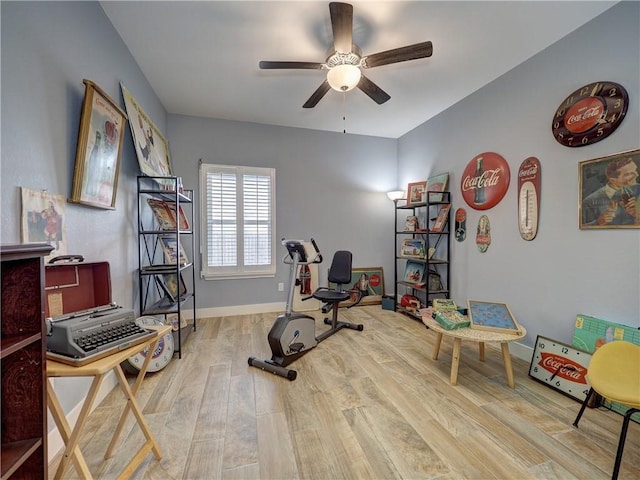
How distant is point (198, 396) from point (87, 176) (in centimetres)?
170

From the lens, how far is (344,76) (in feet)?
6.83

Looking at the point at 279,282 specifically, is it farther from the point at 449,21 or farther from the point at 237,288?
the point at 449,21

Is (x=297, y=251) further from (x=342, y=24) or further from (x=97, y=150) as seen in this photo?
(x=342, y=24)

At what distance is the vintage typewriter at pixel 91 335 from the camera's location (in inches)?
41.3

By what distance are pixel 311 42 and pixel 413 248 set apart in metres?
2.82

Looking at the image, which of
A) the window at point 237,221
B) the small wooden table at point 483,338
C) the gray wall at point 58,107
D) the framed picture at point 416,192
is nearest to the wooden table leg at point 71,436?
the gray wall at point 58,107

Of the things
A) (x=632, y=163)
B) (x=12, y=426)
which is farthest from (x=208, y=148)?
(x=632, y=163)

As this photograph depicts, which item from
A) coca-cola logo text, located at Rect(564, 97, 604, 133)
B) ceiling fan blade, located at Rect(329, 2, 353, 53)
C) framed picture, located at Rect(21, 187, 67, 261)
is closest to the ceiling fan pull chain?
ceiling fan blade, located at Rect(329, 2, 353, 53)

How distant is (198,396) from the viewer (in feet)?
6.59

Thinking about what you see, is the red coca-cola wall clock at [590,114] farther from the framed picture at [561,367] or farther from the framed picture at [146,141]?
the framed picture at [146,141]

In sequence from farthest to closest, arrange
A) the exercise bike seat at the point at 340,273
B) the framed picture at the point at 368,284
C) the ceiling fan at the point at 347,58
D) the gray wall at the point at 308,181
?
the framed picture at the point at 368,284, the gray wall at the point at 308,181, the exercise bike seat at the point at 340,273, the ceiling fan at the point at 347,58

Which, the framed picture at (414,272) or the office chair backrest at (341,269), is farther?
the framed picture at (414,272)

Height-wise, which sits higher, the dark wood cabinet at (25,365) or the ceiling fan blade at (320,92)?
the ceiling fan blade at (320,92)

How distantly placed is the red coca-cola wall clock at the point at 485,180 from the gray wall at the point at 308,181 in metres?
1.55
